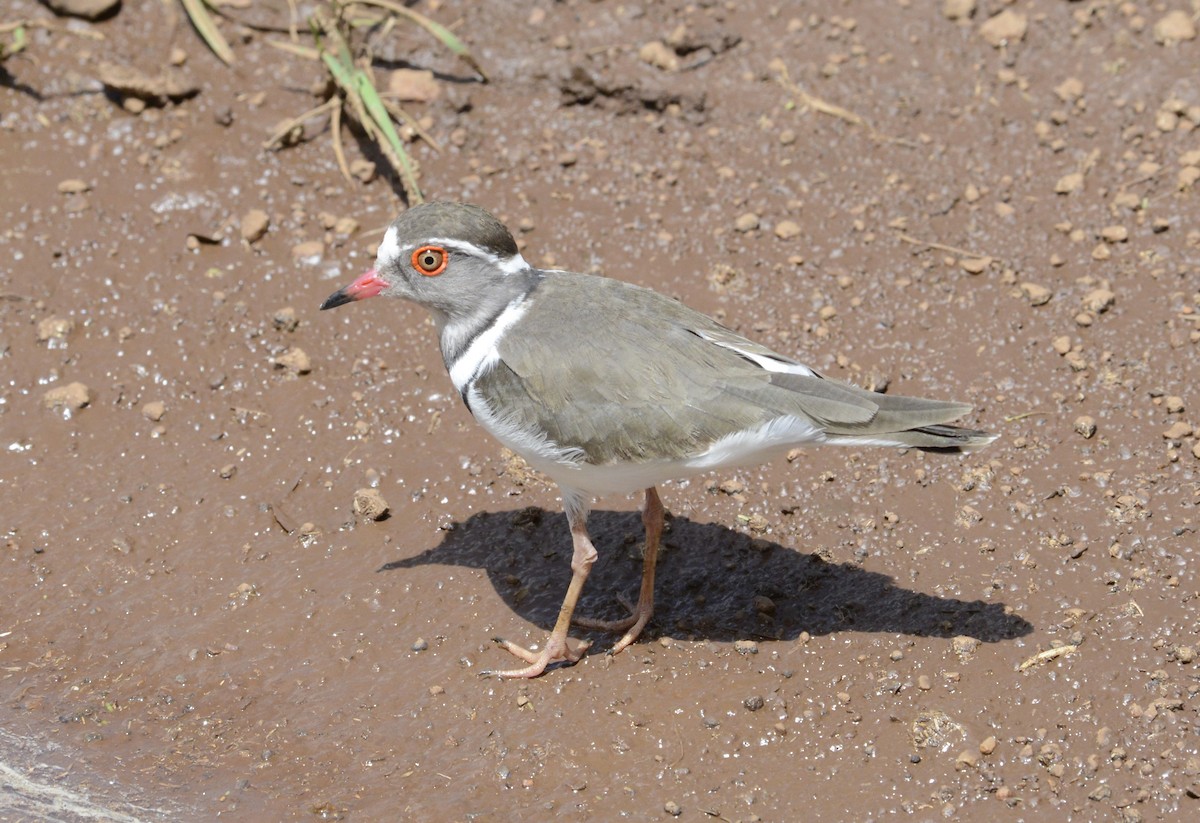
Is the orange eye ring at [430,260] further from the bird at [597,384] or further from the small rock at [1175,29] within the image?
the small rock at [1175,29]

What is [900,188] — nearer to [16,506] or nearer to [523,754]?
[523,754]

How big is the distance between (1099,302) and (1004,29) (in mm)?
2620

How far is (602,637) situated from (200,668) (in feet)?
6.56

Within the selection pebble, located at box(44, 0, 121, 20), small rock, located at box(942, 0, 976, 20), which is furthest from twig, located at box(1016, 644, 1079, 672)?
pebble, located at box(44, 0, 121, 20)

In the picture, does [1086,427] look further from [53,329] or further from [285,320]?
[53,329]

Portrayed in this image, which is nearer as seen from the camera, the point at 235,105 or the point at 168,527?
the point at 168,527

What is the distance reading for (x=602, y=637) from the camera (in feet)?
20.4

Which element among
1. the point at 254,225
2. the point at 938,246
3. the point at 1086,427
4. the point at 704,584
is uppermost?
the point at 938,246

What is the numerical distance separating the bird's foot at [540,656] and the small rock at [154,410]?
262cm

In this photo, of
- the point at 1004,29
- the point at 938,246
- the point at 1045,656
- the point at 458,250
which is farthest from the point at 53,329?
the point at 1004,29

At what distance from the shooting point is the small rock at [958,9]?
874 cm

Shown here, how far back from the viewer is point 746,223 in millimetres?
7832

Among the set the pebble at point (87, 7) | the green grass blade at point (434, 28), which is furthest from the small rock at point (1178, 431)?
the pebble at point (87, 7)

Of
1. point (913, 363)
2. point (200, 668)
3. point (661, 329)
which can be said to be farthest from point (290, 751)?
point (913, 363)
